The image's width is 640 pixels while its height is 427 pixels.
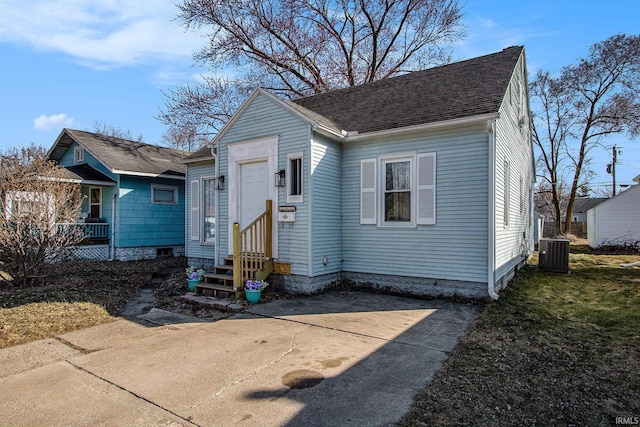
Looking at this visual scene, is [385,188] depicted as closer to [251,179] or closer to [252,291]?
[251,179]

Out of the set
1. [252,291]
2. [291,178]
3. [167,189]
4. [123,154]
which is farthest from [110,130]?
[252,291]

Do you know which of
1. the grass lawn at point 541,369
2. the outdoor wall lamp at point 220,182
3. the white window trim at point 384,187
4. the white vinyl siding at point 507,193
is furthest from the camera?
the outdoor wall lamp at point 220,182

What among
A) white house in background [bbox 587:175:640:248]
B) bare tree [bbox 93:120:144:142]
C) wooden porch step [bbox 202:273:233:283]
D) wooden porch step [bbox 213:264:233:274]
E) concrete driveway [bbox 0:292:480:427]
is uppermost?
bare tree [bbox 93:120:144:142]

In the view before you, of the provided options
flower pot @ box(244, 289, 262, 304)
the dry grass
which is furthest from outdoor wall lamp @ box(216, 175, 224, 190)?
flower pot @ box(244, 289, 262, 304)

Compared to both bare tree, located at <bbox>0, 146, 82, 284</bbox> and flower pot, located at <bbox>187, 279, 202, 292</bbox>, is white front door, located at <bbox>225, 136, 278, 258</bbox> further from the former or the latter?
bare tree, located at <bbox>0, 146, 82, 284</bbox>

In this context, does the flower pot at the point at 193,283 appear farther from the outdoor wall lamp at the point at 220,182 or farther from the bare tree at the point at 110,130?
the bare tree at the point at 110,130

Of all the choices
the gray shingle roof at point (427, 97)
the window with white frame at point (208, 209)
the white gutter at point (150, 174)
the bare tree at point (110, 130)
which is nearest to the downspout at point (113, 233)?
the white gutter at point (150, 174)

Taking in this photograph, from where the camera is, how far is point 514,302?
6.65 m

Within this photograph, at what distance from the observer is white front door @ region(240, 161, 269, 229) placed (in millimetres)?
8180

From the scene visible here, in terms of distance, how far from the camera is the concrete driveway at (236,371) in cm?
297

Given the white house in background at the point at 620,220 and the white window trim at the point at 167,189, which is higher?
the white window trim at the point at 167,189

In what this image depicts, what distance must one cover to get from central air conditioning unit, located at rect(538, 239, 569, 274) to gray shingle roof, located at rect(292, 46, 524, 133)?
551 centimetres

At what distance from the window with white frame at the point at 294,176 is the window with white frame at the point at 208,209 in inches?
157

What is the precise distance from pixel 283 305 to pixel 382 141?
409 cm
